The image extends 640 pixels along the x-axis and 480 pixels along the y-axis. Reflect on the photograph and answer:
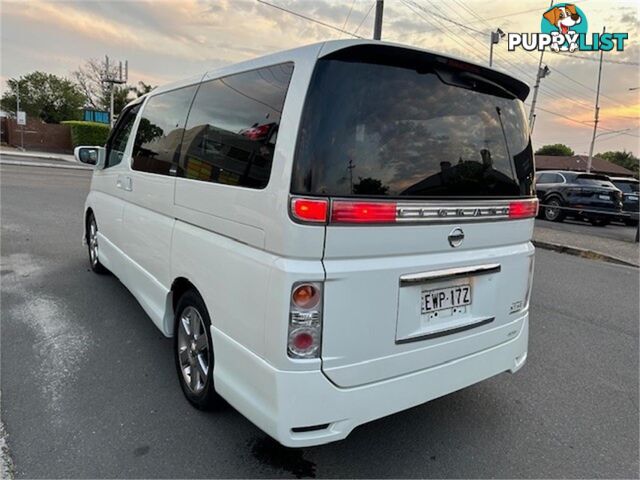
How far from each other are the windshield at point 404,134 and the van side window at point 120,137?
2.74 metres

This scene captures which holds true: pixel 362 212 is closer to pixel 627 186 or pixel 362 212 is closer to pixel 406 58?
pixel 406 58

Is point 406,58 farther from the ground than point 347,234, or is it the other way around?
point 406,58

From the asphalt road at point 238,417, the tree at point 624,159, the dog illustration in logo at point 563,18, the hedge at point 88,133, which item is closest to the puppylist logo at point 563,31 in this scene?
the dog illustration in logo at point 563,18

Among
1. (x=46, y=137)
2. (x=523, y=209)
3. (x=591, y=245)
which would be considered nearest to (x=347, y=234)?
(x=523, y=209)

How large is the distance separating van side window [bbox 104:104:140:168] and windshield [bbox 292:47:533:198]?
2745 mm

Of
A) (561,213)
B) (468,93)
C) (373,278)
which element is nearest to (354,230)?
(373,278)

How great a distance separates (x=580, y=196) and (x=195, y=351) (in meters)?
14.7

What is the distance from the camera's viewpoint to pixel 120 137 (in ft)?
14.3

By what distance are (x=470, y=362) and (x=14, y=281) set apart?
498 cm

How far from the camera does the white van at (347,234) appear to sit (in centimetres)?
196

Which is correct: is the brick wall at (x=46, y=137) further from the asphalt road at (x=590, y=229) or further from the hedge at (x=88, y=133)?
the asphalt road at (x=590, y=229)

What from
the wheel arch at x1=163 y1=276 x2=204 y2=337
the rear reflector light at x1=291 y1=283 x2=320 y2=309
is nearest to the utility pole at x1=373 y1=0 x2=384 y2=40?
the wheel arch at x1=163 y1=276 x2=204 y2=337

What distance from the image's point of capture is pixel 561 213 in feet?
46.9

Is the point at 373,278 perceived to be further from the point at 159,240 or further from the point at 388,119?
the point at 159,240
